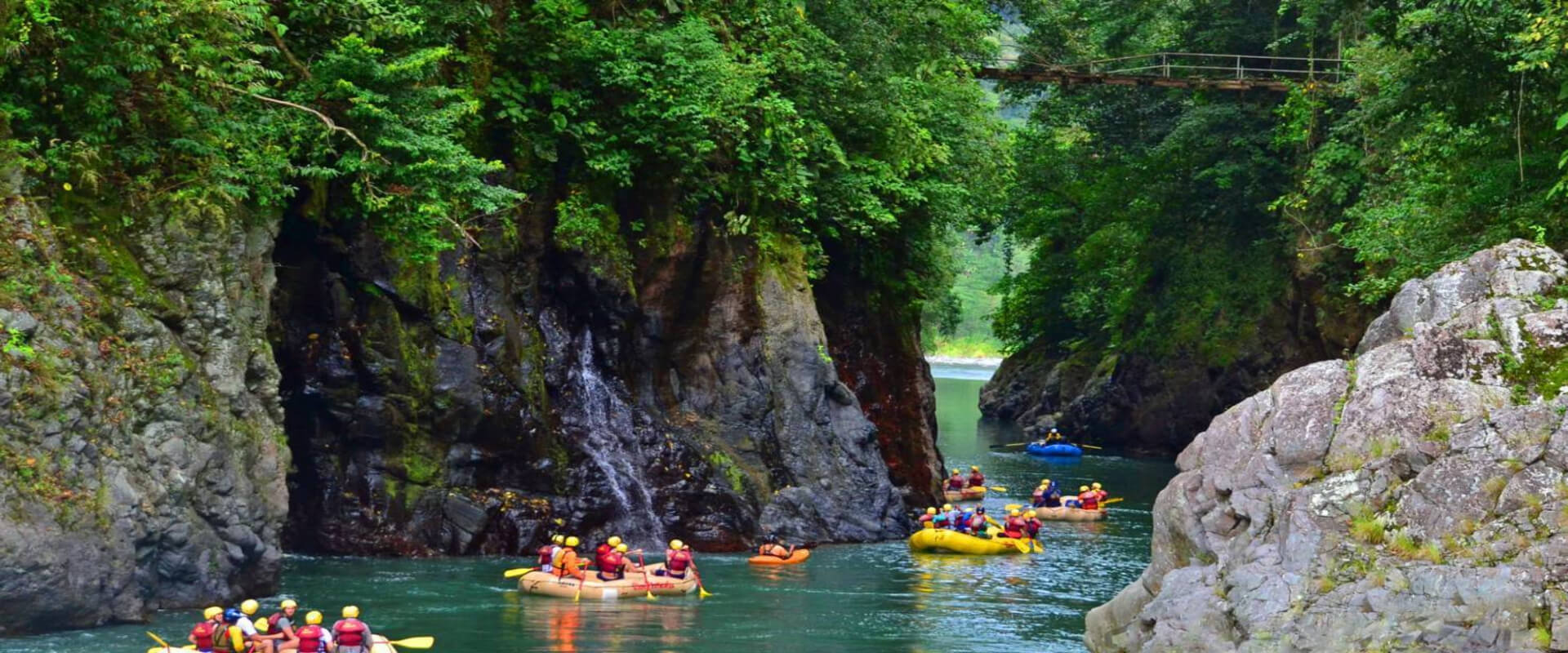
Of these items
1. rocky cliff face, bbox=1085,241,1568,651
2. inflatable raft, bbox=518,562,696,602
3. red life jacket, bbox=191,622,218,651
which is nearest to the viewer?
rocky cliff face, bbox=1085,241,1568,651

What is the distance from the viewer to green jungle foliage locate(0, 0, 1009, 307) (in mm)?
21969

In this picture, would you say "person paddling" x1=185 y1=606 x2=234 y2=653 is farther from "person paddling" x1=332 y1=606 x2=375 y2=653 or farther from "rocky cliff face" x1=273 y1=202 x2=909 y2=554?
"rocky cliff face" x1=273 y1=202 x2=909 y2=554

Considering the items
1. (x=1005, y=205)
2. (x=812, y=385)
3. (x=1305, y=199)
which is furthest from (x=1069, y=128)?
(x=812, y=385)

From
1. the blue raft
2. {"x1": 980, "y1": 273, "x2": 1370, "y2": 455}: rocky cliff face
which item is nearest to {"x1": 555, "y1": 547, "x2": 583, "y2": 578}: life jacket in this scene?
{"x1": 980, "y1": 273, "x2": 1370, "y2": 455}: rocky cliff face

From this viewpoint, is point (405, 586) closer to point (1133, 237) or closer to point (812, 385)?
point (812, 385)

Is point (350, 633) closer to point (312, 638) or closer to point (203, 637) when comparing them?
point (312, 638)

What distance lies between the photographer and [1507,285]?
1961 cm

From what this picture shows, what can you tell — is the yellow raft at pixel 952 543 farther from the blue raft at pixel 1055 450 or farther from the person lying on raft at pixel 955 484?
the blue raft at pixel 1055 450

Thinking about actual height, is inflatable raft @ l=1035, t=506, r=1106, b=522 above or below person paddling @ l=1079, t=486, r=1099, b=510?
below

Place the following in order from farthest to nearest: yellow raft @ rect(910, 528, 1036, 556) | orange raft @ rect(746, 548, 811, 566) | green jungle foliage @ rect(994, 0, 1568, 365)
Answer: yellow raft @ rect(910, 528, 1036, 556)
orange raft @ rect(746, 548, 811, 566)
green jungle foliage @ rect(994, 0, 1568, 365)

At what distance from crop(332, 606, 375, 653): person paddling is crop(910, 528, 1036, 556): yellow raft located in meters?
12.9

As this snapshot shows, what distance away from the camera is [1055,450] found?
2025 inches

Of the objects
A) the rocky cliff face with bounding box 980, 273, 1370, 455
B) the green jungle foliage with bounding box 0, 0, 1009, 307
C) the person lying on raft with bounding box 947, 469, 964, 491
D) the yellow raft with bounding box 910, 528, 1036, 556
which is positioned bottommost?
the yellow raft with bounding box 910, 528, 1036, 556

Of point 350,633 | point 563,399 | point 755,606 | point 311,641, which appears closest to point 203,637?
point 311,641
